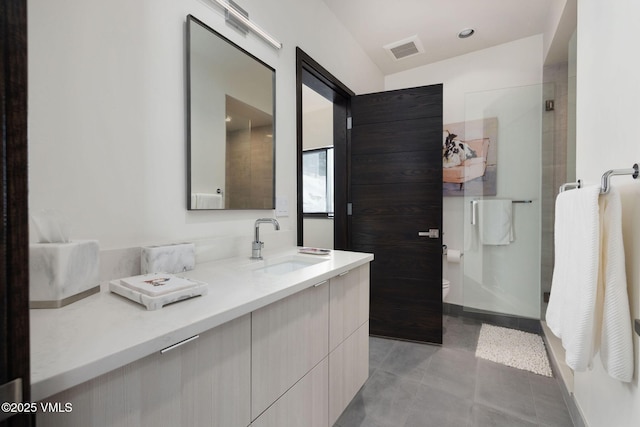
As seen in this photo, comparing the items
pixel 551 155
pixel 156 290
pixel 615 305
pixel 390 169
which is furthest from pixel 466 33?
pixel 156 290

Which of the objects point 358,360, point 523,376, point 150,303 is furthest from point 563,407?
point 150,303

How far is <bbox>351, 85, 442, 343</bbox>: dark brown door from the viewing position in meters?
2.39

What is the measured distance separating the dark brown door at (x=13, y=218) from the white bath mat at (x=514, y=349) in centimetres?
261

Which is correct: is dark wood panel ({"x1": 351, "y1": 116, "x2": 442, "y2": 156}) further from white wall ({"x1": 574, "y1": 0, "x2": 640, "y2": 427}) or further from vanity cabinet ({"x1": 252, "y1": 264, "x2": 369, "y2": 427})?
vanity cabinet ({"x1": 252, "y1": 264, "x2": 369, "y2": 427})

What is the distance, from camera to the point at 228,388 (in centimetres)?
78

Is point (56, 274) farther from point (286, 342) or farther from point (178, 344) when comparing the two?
point (286, 342)

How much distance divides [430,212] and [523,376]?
50.2 inches

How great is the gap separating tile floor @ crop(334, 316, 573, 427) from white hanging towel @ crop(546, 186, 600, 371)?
0.73 metres

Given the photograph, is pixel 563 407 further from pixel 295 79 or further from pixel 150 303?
pixel 295 79

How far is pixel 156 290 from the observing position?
2.52ft

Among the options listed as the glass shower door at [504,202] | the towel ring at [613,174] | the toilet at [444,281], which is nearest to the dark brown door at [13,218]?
the towel ring at [613,174]

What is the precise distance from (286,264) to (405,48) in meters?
2.52

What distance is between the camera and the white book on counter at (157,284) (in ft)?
2.52

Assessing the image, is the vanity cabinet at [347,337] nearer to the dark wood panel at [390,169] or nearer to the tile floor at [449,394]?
the tile floor at [449,394]
